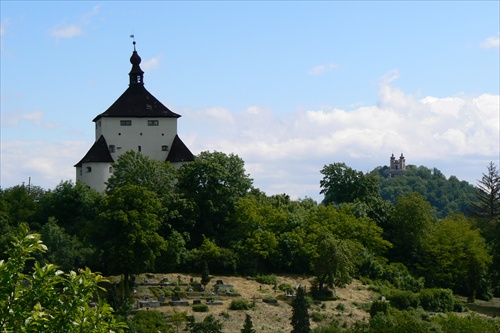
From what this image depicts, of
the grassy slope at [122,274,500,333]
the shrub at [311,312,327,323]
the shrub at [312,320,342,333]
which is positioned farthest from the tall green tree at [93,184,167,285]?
the shrub at [312,320,342,333]

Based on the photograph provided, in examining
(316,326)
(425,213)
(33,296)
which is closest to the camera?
(33,296)

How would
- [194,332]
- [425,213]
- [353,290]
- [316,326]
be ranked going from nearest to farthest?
[194,332], [316,326], [353,290], [425,213]

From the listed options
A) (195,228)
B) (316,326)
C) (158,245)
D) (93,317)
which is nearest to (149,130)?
(195,228)

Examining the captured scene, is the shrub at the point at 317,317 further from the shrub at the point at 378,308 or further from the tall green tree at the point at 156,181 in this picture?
the tall green tree at the point at 156,181

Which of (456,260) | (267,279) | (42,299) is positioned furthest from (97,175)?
(42,299)

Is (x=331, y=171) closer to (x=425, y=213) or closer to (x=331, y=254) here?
(x=425, y=213)

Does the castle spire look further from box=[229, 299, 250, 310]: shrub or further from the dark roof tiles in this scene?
box=[229, 299, 250, 310]: shrub

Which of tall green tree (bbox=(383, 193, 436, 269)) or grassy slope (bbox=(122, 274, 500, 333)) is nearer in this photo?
grassy slope (bbox=(122, 274, 500, 333))

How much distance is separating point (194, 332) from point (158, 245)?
9700mm

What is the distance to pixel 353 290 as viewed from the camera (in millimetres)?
60000

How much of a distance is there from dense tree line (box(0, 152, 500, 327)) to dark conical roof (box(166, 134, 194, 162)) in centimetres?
468

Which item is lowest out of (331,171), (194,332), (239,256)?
(194,332)

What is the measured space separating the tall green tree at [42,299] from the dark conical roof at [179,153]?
179 ft

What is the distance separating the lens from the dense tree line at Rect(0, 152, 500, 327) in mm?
57062
